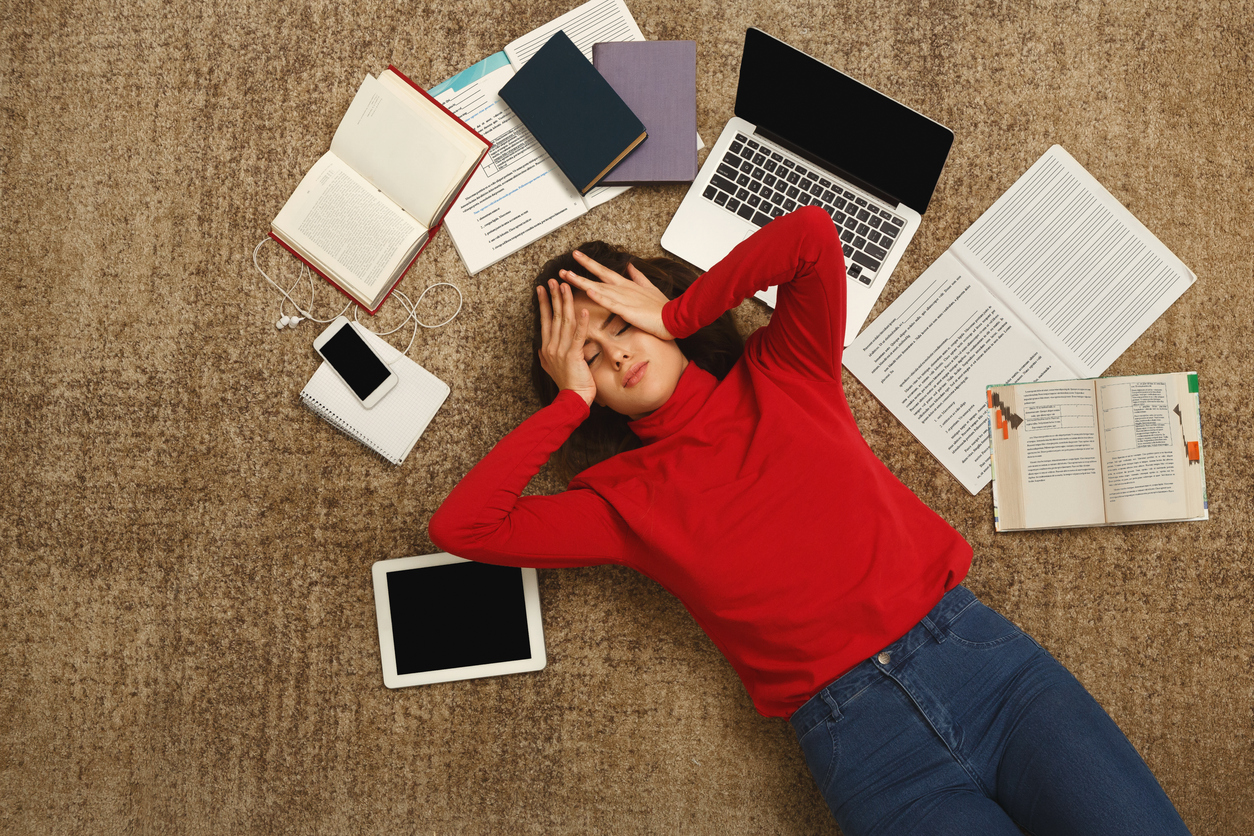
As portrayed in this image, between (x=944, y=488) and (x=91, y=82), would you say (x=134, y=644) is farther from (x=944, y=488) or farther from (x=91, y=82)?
(x=944, y=488)

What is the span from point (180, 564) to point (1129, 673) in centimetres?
176

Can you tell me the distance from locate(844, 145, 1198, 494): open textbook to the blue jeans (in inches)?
13.2

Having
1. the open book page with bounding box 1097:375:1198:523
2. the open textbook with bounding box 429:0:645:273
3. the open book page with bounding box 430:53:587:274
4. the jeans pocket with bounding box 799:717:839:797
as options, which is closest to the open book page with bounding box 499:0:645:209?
the open textbook with bounding box 429:0:645:273

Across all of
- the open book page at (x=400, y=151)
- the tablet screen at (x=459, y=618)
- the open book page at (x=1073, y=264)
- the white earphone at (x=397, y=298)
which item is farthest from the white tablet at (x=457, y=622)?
the open book page at (x=1073, y=264)

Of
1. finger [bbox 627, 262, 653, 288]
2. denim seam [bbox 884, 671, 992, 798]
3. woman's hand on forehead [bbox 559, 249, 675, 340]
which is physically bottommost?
denim seam [bbox 884, 671, 992, 798]

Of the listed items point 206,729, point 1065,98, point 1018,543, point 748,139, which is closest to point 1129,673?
point 1018,543

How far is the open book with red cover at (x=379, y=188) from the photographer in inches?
52.0

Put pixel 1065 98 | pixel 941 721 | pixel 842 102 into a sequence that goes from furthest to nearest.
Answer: pixel 1065 98 < pixel 842 102 < pixel 941 721

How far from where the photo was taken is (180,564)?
1.35 m

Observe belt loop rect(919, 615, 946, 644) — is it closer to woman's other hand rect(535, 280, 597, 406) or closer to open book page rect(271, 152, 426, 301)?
woman's other hand rect(535, 280, 597, 406)

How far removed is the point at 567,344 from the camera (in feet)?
3.63

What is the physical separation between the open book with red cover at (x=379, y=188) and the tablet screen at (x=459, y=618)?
1.74ft

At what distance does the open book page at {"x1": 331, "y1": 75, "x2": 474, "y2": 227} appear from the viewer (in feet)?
4.33

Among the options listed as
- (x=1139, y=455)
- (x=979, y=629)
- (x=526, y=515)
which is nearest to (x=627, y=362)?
(x=526, y=515)
